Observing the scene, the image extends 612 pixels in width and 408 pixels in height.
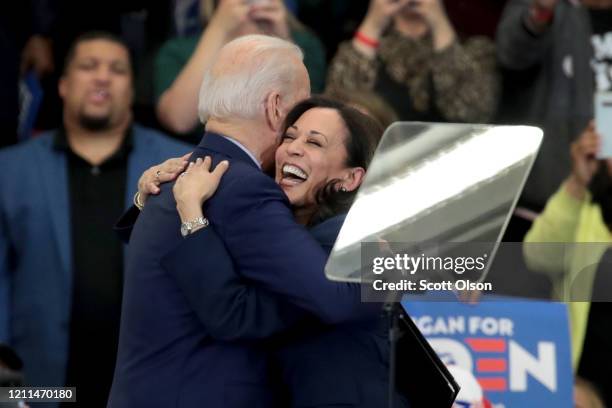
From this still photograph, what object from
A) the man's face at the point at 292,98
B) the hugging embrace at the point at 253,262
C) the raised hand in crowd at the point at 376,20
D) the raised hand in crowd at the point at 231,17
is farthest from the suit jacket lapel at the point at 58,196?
the man's face at the point at 292,98

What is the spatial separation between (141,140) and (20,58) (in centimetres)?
90

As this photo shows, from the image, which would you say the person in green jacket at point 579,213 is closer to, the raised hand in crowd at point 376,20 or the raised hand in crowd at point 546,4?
the raised hand in crowd at point 546,4

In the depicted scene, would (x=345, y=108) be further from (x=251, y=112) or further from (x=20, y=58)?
(x=20, y=58)

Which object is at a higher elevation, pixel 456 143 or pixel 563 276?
pixel 456 143

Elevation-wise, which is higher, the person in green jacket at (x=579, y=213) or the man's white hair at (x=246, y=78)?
the man's white hair at (x=246, y=78)

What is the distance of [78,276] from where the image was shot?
4.87m

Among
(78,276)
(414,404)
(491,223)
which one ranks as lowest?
(78,276)

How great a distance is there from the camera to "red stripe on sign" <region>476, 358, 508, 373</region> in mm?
3928

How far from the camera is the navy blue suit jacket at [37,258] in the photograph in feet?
15.9

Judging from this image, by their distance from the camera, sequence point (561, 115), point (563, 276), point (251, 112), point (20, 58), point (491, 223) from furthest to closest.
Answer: point (20, 58)
point (561, 115)
point (563, 276)
point (251, 112)
point (491, 223)

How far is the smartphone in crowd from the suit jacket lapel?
1.92 metres

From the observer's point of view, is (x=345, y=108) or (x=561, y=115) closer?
(x=345, y=108)

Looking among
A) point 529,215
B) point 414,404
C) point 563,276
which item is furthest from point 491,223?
point 529,215

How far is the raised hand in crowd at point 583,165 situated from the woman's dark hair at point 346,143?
4.88 feet
